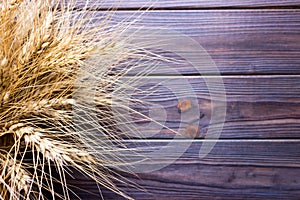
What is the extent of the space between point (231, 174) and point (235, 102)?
0.16 m

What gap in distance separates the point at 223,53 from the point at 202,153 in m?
0.23

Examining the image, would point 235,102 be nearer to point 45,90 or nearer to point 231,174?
point 231,174

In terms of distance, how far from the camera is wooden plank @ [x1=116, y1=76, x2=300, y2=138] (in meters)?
1.03

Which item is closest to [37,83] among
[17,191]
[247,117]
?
[17,191]

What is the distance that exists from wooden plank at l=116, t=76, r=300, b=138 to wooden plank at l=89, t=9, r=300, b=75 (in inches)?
1.0

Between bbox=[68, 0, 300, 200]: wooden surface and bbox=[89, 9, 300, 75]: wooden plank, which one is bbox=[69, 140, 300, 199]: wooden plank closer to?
bbox=[68, 0, 300, 200]: wooden surface

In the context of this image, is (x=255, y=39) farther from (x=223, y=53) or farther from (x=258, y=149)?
(x=258, y=149)

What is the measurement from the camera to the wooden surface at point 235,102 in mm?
1030

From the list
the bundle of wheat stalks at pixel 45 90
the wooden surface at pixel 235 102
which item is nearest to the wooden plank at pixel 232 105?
the wooden surface at pixel 235 102

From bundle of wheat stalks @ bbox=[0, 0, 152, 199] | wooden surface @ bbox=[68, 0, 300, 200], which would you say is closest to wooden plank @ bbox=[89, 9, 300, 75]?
wooden surface @ bbox=[68, 0, 300, 200]

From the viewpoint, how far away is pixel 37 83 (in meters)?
0.89

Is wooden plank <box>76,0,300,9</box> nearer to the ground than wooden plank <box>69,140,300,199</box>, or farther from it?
farther from it

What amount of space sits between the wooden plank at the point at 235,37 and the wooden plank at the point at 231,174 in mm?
170

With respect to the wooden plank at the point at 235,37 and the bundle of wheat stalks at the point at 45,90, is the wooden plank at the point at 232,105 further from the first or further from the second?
the bundle of wheat stalks at the point at 45,90
